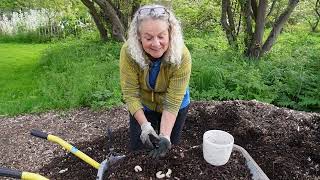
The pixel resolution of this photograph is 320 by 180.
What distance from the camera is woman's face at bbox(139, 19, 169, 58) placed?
243cm

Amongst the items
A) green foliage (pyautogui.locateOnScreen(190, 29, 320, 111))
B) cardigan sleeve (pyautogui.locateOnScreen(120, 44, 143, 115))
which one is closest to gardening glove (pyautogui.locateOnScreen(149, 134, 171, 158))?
cardigan sleeve (pyautogui.locateOnScreen(120, 44, 143, 115))

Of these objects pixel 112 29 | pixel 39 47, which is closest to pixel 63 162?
pixel 112 29

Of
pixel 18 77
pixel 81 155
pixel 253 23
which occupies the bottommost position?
pixel 18 77

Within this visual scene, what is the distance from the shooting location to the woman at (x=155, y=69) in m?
2.47

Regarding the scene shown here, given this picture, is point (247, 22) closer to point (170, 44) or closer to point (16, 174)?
point (170, 44)

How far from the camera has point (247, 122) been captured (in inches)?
161

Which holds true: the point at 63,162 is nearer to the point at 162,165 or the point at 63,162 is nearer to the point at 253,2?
the point at 162,165

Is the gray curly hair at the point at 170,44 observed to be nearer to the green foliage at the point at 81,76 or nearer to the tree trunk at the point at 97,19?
the green foliage at the point at 81,76

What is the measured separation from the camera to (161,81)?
109 inches

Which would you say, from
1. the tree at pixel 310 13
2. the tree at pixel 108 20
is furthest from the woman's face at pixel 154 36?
the tree at pixel 310 13

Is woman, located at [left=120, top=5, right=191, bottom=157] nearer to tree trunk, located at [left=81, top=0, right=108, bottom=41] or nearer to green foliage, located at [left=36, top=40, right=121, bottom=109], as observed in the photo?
green foliage, located at [left=36, top=40, right=121, bottom=109]

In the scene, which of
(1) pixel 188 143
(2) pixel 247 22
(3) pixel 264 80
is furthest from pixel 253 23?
(1) pixel 188 143

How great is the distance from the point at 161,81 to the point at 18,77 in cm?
580

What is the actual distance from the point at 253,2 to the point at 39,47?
23.7 ft
